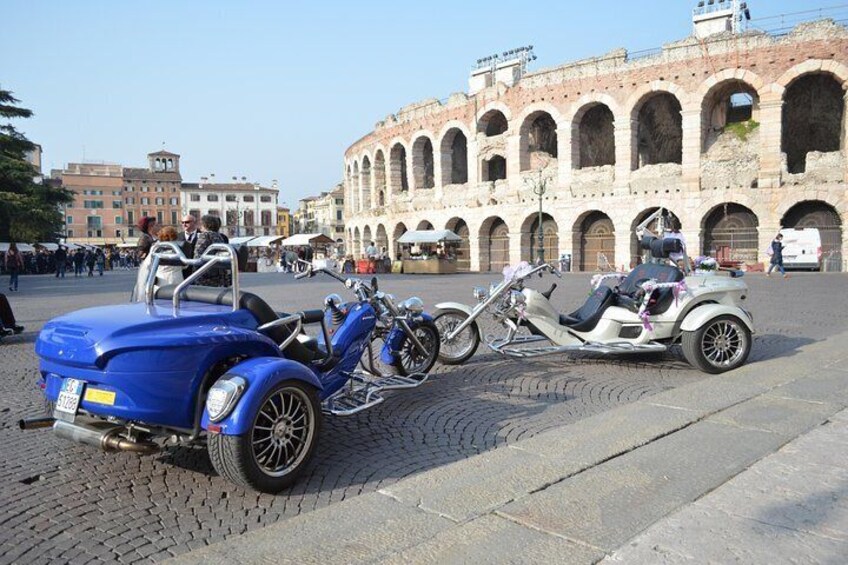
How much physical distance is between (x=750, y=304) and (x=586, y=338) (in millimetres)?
7827

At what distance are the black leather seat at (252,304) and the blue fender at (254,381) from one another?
0.44 meters

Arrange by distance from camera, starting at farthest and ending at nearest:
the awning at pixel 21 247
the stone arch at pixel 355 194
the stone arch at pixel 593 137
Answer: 1. the stone arch at pixel 355 194
2. the awning at pixel 21 247
3. the stone arch at pixel 593 137

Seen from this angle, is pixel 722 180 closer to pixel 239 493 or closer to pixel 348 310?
pixel 348 310

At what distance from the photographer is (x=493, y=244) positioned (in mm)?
38688

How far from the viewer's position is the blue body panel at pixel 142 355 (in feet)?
10.2

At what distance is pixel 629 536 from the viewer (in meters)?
2.72

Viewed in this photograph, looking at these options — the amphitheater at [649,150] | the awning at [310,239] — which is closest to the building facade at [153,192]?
the awning at [310,239]

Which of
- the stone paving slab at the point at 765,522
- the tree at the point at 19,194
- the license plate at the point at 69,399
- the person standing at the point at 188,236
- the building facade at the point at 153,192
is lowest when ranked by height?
the stone paving slab at the point at 765,522

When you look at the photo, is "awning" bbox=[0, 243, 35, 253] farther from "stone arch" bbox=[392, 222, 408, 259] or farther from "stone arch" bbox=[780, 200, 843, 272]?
"stone arch" bbox=[780, 200, 843, 272]

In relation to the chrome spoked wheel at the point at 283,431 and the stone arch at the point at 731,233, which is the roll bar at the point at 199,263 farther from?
the stone arch at the point at 731,233

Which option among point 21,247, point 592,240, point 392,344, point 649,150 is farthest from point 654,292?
point 21,247

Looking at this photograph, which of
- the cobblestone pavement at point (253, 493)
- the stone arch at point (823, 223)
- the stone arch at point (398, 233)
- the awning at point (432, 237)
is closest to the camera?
the cobblestone pavement at point (253, 493)

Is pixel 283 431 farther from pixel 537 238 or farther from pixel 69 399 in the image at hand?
pixel 537 238

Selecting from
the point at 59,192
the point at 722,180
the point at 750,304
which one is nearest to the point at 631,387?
the point at 750,304
